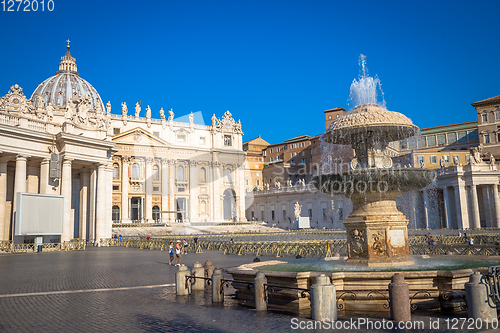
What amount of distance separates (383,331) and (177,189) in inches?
2721

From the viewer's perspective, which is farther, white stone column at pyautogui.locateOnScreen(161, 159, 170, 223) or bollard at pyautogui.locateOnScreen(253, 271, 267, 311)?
white stone column at pyautogui.locateOnScreen(161, 159, 170, 223)

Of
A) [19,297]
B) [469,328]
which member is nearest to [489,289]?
[469,328]

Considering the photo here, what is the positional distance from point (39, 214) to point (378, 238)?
23419mm

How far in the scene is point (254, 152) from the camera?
3720 inches

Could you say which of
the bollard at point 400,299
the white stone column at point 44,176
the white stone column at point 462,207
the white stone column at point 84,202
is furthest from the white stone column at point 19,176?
the white stone column at point 462,207

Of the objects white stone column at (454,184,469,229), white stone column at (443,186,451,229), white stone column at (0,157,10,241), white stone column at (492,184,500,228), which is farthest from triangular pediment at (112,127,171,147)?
white stone column at (492,184,500,228)

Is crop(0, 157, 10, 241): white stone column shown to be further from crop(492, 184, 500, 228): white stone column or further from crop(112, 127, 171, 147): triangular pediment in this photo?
crop(492, 184, 500, 228): white stone column

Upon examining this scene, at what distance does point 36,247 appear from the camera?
27406 millimetres

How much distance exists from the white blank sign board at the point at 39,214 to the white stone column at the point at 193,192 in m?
45.5

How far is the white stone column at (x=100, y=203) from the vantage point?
3288 centimetres

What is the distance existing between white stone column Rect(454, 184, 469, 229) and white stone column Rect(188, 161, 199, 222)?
4342cm

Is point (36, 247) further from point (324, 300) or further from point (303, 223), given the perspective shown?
point (303, 223)

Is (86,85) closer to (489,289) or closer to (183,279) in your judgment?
(183,279)

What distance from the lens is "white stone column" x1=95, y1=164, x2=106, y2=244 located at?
108 ft
